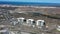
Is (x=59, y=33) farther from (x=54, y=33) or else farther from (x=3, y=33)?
(x=3, y=33)

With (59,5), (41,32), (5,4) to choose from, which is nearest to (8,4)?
(5,4)

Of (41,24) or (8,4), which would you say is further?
(8,4)

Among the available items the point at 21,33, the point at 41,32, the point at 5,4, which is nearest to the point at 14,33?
the point at 21,33

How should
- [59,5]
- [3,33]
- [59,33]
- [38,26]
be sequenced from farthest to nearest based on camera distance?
[59,5], [38,26], [59,33], [3,33]

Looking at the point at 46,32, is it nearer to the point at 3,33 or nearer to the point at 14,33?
the point at 14,33

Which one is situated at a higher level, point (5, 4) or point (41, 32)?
point (41, 32)

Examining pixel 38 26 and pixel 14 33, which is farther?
pixel 38 26

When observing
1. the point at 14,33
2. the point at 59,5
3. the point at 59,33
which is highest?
the point at 14,33

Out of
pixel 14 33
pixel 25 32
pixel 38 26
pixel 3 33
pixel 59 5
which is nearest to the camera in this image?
pixel 3 33

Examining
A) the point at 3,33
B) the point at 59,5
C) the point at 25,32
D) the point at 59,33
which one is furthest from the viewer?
the point at 59,5
